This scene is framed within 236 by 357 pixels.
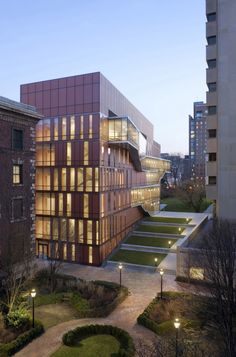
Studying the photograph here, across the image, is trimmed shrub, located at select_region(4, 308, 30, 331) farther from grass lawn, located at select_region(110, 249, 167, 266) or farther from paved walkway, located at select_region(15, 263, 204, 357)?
grass lawn, located at select_region(110, 249, 167, 266)

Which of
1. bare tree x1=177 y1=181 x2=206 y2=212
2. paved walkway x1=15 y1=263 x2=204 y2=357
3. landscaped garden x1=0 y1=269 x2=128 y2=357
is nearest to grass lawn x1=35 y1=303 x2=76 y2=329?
landscaped garden x1=0 y1=269 x2=128 y2=357

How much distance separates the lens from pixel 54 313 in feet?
74.8

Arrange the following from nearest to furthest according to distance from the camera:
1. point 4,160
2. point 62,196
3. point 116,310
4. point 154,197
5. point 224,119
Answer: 1. point 116,310
2. point 4,160
3. point 224,119
4. point 62,196
5. point 154,197

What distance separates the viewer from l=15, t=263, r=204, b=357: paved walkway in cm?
1825

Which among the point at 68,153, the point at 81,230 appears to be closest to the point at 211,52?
the point at 68,153

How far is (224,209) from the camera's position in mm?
32062

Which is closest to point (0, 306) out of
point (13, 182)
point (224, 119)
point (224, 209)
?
point (13, 182)

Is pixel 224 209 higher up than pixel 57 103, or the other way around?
pixel 57 103

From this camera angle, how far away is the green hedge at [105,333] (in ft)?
55.3

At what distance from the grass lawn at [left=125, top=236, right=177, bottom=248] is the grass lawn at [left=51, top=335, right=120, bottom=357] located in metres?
23.1

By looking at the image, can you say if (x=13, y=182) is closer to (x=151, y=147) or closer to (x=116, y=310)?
(x=116, y=310)

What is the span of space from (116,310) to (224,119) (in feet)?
69.9

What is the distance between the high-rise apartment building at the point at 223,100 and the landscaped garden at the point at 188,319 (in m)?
13.2

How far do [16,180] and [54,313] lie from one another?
38.8 ft
